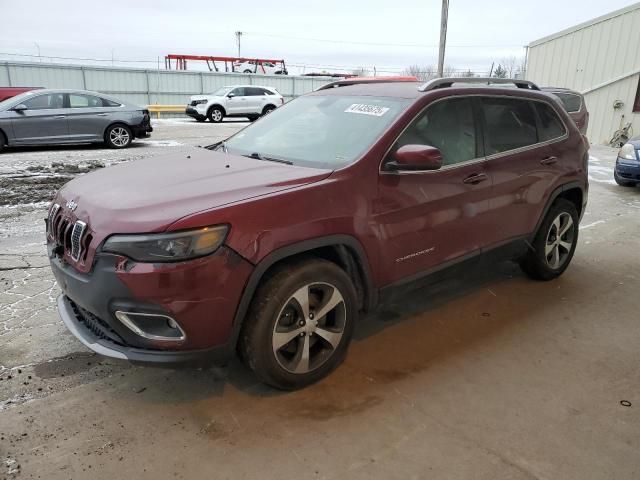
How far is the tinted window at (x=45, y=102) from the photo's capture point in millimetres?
11504

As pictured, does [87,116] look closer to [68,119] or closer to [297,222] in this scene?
[68,119]

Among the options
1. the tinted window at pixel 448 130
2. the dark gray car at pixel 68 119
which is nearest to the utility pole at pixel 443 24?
the dark gray car at pixel 68 119

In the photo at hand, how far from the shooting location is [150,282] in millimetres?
2436

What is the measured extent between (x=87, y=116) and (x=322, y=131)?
10354 mm

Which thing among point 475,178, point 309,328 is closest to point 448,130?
point 475,178

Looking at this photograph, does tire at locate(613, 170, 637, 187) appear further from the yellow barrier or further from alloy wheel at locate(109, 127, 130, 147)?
the yellow barrier

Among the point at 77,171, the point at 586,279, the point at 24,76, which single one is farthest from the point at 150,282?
the point at 24,76

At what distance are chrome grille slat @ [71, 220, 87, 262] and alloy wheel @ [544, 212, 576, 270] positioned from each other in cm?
378

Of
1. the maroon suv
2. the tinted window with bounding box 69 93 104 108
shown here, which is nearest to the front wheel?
the tinted window with bounding box 69 93 104 108

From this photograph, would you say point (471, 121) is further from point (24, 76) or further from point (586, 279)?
point (24, 76)

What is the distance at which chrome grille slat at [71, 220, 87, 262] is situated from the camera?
2713 millimetres

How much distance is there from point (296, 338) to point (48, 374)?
5.16 feet

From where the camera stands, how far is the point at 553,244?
4.72 meters

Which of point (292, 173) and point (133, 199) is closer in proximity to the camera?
point (133, 199)
